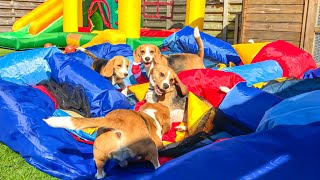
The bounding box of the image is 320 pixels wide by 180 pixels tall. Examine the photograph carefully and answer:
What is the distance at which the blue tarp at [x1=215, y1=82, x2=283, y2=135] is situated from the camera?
3.34 meters

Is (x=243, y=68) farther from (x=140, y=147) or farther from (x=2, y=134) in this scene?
(x=2, y=134)

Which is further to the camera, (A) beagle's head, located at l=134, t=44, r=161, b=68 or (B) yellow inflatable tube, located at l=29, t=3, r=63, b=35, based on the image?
(B) yellow inflatable tube, located at l=29, t=3, r=63, b=35

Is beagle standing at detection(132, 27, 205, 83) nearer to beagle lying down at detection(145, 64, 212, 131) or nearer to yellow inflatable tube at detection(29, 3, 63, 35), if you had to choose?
beagle lying down at detection(145, 64, 212, 131)

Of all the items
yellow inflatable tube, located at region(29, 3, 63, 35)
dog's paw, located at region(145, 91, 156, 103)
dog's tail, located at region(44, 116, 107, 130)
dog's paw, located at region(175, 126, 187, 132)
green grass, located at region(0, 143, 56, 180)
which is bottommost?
green grass, located at region(0, 143, 56, 180)

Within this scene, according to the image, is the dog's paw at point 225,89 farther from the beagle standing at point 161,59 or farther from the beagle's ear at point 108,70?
the beagle's ear at point 108,70

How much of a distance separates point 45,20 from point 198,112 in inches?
376

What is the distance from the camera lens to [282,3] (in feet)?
24.2

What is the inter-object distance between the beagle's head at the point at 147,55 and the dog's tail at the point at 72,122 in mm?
2797

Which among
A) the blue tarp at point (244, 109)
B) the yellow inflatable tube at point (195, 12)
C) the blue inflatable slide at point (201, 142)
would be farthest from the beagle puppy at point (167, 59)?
the yellow inflatable tube at point (195, 12)

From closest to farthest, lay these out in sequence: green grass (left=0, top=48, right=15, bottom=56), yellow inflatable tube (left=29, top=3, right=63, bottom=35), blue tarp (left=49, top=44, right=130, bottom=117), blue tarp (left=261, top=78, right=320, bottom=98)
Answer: blue tarp (left=49, top=44, right=130, bottom=117), blue tarp (left=261, top=78, right=320, bottom=98), green grass (left=0, top=48, right=15, bottom=56), yellow inflatable tube (left=29, top=3, right=63, bottom=35)

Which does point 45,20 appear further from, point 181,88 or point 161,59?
point 181,88

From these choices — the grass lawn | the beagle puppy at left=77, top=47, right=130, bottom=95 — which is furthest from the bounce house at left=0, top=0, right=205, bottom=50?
the grass lawn

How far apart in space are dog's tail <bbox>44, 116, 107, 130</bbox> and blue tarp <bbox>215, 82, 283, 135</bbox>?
1.54m

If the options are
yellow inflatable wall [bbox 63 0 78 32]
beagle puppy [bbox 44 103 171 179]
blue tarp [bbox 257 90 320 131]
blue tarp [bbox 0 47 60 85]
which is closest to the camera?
blue tarp [bbox 257 90 320 131]
